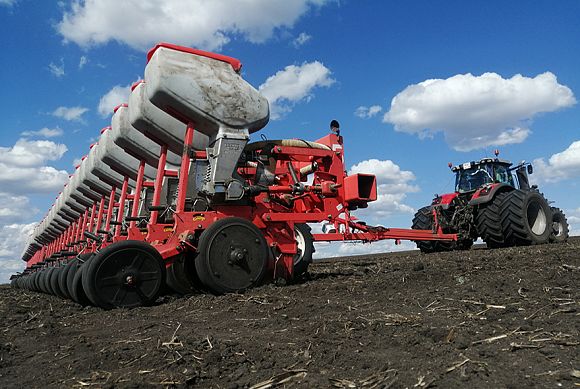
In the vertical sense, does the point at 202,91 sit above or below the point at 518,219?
above

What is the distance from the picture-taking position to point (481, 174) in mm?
13055

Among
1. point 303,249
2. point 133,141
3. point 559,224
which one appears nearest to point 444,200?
point 559,224

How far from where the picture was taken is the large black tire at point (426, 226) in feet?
40.6

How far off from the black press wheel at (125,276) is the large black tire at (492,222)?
7.97 meters

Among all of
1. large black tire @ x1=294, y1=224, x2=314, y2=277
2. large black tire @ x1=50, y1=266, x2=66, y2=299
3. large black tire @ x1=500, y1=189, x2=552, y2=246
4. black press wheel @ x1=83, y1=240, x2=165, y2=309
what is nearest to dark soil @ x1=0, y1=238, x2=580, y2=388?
black press wheel @ x1=83, y1=240, x2=165, y2=309

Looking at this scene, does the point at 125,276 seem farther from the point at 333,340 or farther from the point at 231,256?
the point at 333,340

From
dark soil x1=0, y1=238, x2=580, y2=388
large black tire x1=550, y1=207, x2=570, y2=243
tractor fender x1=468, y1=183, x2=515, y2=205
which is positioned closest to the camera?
dark soil x1=0, y1=238, x2=580, y2=388

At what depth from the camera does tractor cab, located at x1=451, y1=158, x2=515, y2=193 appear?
→ 1296 cm

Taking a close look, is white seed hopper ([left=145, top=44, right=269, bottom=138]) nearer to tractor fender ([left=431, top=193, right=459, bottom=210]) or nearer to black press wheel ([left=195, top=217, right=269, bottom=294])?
black press wheel ([left=195, top=217, right=269, bottom=294])

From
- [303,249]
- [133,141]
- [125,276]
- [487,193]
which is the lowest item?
[125,276]

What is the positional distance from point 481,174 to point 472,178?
24 cm

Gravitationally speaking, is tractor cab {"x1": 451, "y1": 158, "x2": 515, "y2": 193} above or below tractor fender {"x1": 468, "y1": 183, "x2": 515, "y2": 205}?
above

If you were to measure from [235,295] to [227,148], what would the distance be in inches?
76.4

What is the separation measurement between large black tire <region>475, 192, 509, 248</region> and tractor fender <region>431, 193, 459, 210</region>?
846 millimetres
